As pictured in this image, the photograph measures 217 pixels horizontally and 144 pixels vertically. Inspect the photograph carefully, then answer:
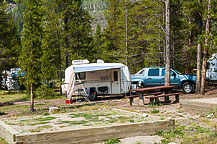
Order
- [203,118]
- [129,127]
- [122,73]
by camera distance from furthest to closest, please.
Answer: [122,73] → [203,118] → [129,127]

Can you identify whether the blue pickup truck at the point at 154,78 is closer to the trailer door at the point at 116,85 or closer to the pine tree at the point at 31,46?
the trailer door at the point at 116,85

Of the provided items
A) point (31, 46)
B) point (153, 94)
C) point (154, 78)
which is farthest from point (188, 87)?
point (31, 46)

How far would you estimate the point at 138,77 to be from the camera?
1966 cm

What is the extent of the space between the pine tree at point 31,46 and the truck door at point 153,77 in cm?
829

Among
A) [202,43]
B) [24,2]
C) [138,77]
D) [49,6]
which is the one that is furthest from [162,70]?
[49,6]

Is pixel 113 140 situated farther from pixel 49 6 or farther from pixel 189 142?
pixel 49 6

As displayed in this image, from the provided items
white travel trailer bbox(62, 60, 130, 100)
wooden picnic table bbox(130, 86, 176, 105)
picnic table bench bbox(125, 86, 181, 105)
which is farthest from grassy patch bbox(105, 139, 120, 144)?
white travel trailer bbox(62, 60, 130, 100)

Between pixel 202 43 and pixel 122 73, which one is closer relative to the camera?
pixel 202 43

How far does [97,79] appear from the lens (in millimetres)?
19438

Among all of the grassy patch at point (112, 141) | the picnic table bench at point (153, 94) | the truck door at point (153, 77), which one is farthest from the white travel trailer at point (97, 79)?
the grassy patch at point (112, 141)

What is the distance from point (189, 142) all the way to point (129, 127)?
135 cm

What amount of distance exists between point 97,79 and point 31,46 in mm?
6780

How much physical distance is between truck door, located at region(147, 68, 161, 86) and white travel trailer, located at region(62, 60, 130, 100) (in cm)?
166

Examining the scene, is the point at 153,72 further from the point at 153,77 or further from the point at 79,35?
the point at 79,35
